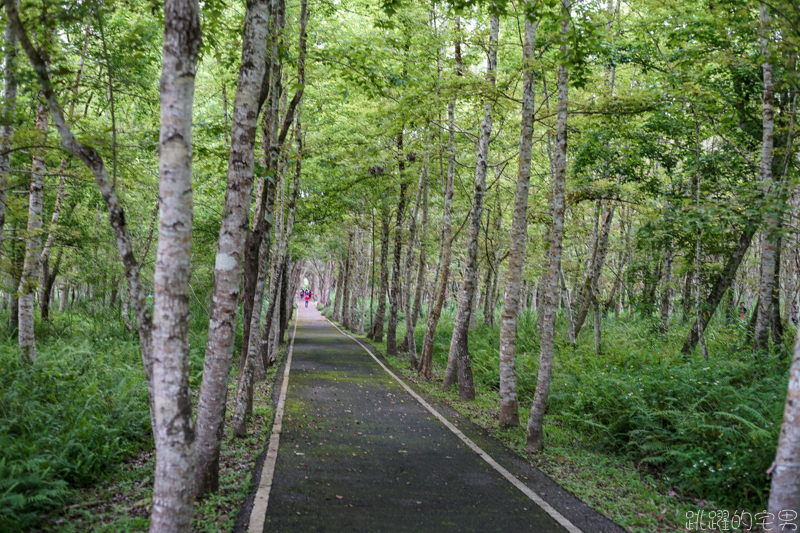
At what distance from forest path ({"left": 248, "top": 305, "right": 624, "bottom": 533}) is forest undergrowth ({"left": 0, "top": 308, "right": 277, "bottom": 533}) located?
57 cm

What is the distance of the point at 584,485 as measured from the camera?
23.7 feet

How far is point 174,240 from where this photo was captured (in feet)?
12.3

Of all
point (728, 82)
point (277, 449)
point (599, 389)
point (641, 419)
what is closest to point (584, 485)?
point (641, 419)

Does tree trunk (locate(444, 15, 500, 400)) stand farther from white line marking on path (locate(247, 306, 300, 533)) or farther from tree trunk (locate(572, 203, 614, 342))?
white line marking on path (locate(247, 306, 300, 533))

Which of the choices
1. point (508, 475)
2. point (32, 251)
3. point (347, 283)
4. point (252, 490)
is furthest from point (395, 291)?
point (347, 283)

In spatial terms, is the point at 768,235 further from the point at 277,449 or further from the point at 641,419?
the point at 277,449

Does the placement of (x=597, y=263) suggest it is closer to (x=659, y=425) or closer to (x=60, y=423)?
(x=659, y=425)

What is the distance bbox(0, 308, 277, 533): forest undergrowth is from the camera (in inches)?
202

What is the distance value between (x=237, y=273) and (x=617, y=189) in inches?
400

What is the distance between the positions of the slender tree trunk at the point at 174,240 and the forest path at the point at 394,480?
207cm

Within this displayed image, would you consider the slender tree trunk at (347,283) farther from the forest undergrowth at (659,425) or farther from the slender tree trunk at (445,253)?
the forest undergrowth at (659,425)

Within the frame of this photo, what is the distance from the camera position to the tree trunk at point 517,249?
→ 960 centimetres

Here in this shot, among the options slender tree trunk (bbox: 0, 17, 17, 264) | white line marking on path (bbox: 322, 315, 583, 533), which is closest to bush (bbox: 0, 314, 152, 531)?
slender tree trunk (bbox: 0, 17, 17, 264)

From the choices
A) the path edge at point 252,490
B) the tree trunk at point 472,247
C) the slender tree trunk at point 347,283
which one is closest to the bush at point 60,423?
the path edge at point 252,490
